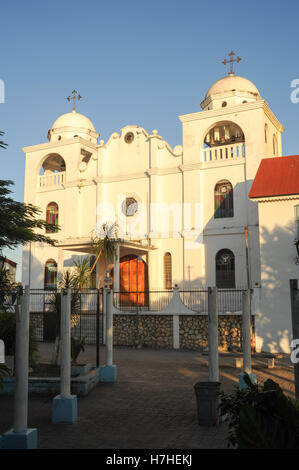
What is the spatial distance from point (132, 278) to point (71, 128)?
1138cm

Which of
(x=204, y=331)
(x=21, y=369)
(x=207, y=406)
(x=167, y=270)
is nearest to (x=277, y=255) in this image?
(x=204, y=331)

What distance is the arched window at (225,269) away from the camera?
23016 mm

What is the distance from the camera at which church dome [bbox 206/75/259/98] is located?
2597 cm

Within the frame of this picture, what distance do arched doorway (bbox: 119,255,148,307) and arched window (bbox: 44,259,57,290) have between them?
483 centimetres

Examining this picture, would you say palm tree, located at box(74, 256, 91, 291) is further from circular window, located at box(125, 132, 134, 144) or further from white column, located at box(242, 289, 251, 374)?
white column, located at box(242, 289, 251, 374)

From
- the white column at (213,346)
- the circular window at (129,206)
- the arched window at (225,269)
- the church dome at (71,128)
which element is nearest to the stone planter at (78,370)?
the white column at (213,346)

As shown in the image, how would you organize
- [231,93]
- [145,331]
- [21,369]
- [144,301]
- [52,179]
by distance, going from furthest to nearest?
1. [52,179]
2. [231,93]
3. [144,301]
4. [145,331]
5. [21,369]

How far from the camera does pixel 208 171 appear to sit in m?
24.4

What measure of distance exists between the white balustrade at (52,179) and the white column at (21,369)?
22.7 meters

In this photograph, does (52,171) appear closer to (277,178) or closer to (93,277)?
(93,277)

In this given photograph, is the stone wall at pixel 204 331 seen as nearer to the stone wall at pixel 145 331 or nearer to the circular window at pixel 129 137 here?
the stone wall at pixel 145 331

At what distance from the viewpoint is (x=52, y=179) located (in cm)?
2928

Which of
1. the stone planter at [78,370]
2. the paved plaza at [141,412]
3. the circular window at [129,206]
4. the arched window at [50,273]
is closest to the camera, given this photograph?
the paved plaza at [141,412]

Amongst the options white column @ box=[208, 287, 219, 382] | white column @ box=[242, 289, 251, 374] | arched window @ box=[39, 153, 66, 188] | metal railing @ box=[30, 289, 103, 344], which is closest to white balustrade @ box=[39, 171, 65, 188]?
arched window @ box=[39, 153, 66, 188]
